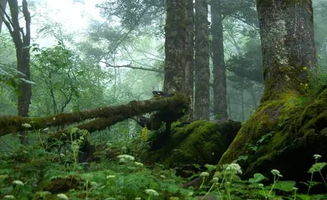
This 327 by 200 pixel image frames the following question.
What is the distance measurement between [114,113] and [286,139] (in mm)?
3376

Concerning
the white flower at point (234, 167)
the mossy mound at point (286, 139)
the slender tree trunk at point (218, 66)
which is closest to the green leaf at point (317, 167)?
the white flower at point (234, 167)

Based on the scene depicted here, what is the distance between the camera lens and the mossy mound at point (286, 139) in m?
4.09

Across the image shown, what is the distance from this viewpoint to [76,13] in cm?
5919

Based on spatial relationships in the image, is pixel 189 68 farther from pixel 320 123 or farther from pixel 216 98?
pixel 216 98

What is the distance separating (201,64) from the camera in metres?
16.1

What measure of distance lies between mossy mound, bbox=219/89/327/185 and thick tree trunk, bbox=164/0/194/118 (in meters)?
4.16

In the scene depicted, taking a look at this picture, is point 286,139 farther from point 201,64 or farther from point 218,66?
point 218,66

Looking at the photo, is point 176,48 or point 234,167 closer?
point 234,167

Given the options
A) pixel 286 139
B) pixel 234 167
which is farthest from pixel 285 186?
pixel 286 139

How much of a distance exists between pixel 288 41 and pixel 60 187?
4.38 meters

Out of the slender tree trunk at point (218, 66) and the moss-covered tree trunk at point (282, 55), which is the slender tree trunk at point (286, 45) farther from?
the slender tree trunk at point (218, 66)

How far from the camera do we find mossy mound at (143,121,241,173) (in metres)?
7.01

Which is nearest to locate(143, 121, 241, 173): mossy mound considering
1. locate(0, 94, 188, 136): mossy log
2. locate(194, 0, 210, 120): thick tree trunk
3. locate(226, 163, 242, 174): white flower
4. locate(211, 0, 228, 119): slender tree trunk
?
locate(0, 94, 188, 136): mossy log

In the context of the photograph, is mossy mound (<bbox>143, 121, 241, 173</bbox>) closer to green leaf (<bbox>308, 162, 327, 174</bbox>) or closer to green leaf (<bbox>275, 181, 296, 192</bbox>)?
green leaf (<bbox>275, 181, 296, 192</bbox>)
